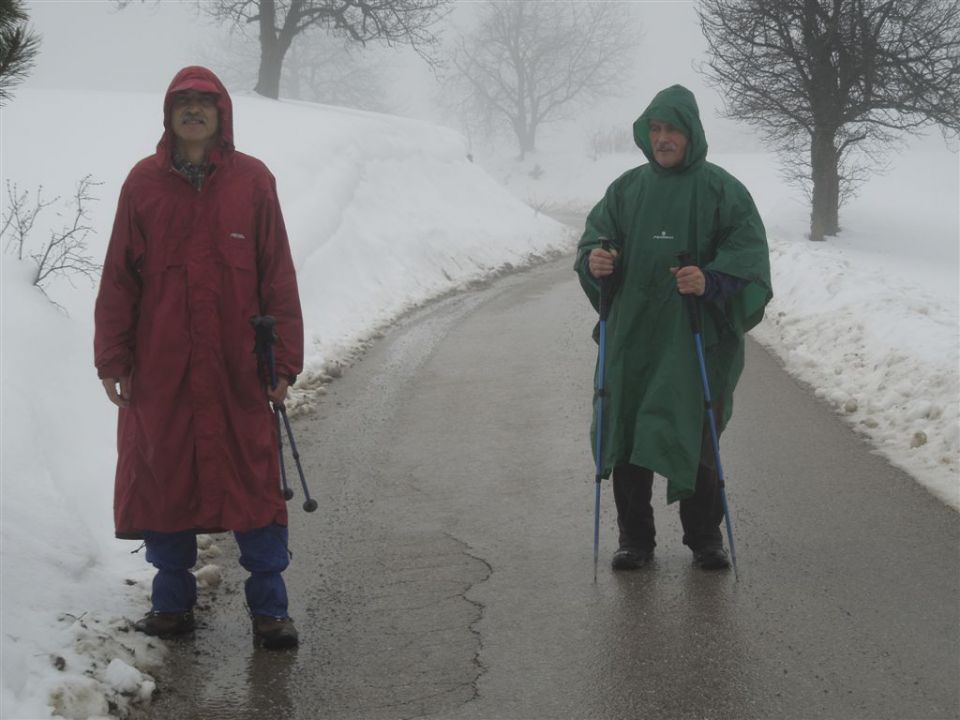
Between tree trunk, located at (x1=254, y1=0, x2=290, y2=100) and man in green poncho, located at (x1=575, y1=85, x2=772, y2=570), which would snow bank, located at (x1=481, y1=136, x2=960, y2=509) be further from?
tree trunk, located at (x1=254, y1=0, x2=290, y2=100)

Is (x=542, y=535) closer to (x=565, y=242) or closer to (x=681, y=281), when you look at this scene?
(x=681, y=281)

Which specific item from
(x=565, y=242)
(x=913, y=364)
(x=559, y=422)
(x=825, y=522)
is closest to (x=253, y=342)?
(x=825, y=522)

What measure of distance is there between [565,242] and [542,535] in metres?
19.1

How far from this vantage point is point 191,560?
14.9ft

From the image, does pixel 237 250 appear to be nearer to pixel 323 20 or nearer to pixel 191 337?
pixel 191 337

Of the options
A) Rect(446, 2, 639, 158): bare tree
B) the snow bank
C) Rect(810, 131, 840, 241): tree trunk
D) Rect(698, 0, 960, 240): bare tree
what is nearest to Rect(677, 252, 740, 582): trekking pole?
the snow bank

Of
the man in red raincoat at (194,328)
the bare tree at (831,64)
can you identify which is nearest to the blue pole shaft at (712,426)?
the man in red raincoat at (194,328)

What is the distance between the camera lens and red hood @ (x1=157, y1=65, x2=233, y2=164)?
428cm

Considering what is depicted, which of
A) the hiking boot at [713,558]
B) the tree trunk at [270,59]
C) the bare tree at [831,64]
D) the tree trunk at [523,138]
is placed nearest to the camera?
the hiking boot at [713,558]

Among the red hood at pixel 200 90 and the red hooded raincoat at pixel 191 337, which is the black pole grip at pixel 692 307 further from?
the red hood at pixel 200 90

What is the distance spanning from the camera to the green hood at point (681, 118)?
495 cm

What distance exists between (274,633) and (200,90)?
2.13 metres

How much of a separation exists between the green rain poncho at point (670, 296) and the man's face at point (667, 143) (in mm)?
30

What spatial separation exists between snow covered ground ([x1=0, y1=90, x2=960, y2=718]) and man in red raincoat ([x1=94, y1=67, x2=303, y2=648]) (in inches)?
24.2
